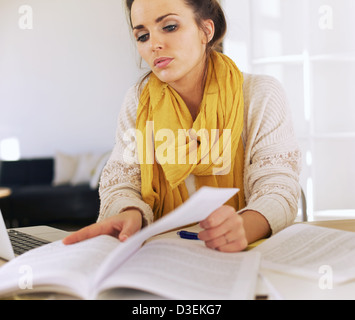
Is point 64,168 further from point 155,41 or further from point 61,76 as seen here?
point 155,41

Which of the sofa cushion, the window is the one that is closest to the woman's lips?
the window

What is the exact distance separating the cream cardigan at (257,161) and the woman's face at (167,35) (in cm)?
18

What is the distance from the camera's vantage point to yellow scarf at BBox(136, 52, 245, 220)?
1111 millimetres

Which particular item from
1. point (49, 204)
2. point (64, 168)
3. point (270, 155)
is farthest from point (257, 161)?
point (64, 168)

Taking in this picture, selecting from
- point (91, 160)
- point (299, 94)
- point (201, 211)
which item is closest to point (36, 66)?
point (91, 160)

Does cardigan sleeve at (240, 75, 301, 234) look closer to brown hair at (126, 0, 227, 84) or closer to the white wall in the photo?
brown hair at (126, 0, 227, 84)

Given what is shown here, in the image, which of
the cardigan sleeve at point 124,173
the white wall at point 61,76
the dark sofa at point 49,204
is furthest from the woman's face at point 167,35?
the white wall at point 61,76

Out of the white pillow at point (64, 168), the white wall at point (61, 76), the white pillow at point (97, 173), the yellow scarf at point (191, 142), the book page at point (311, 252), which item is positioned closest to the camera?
the book page at point (311, 252)

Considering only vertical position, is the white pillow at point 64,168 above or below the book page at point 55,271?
below

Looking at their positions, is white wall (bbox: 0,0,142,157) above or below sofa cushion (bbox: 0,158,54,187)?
above

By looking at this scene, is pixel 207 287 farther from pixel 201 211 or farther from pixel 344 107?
pixel 344 107

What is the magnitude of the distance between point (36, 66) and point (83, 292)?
4571 mm

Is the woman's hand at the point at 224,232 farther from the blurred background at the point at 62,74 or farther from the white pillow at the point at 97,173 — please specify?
the white pillow at the point at 97,173

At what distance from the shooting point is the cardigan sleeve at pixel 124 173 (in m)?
1.01
